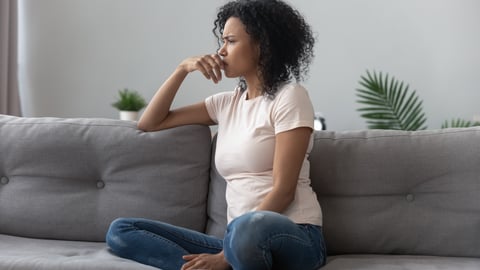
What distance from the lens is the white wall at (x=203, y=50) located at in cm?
382

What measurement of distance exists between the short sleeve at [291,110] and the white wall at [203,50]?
2.08 meters

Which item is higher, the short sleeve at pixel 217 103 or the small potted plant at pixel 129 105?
the short sleeve at pixel 217 103

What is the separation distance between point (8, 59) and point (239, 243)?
9.11 feet

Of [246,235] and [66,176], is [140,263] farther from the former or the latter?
[66,176]

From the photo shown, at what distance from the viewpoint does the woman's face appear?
189cm

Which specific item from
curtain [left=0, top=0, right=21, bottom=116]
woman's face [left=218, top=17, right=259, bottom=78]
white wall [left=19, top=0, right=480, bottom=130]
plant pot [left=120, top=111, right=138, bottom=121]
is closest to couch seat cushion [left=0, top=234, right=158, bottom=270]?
woman's face [left=218, top=17, right=259, bottom=78]

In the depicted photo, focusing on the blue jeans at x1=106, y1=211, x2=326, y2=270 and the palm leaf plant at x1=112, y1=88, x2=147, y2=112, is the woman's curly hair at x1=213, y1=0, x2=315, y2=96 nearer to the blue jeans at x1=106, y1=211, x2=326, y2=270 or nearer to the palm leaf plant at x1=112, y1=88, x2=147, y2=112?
the blue jeans at x1=106, y1=211, x2=326, y2=270

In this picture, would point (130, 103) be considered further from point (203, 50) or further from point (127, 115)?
point (203, 50)

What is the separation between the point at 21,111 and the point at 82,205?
2.17 metres

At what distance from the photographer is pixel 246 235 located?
1.47 meters

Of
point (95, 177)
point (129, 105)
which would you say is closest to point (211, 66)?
point (95, 177)

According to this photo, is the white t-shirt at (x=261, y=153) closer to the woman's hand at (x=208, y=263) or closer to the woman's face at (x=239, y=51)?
the woman's face at (x=239, y=51)

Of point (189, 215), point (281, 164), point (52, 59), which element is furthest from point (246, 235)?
point (52, 59)

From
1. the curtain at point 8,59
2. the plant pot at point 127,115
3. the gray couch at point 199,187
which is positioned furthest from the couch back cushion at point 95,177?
the curtain at point 8,59
